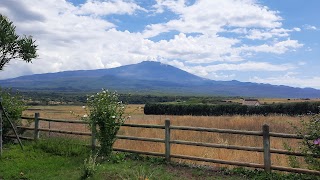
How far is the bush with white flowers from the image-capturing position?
11609 millimetres

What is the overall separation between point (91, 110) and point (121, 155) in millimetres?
1751

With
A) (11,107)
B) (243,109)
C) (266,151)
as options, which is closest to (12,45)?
(11,107)

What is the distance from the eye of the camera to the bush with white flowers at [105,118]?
1161 cm

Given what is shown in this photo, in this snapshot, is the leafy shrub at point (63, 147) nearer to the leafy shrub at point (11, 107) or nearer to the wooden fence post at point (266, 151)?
the leafy shrub at point (11, 107)

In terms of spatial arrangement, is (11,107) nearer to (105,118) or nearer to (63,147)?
(63,147)

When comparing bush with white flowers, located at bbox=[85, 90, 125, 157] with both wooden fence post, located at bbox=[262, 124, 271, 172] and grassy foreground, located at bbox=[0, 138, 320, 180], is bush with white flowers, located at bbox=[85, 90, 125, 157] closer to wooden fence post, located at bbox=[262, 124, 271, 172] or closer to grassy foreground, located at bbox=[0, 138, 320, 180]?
grassy foreground, located at bbox=[0, 138, 320, 180]

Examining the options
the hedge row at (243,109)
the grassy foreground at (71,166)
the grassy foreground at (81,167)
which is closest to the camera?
the grassy foreground at (81,167)

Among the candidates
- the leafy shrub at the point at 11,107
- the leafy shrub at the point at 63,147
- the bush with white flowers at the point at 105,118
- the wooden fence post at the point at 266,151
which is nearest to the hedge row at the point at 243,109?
the leafy shrub at the point at 11,107

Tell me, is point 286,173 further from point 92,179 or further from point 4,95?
point 4,95

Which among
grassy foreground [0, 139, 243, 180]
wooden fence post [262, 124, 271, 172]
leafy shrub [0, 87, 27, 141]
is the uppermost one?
leafy shrub [0, 87, 27, 141]

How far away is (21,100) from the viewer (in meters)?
15.6

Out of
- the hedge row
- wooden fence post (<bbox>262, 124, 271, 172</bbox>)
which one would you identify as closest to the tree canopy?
wooden fence post (<bbox>262, 124, 271, 172</bbox>)

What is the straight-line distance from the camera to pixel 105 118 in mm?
11594

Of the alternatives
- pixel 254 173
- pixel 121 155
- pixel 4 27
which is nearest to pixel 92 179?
pixel 121 155
